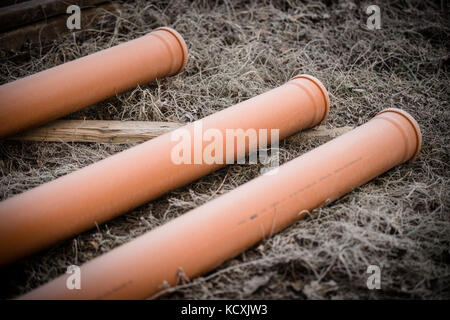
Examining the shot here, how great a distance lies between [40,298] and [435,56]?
3.95 metres

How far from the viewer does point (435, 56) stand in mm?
4117

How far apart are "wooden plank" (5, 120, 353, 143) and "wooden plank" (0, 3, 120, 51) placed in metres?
1.12

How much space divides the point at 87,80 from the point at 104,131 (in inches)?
15.7

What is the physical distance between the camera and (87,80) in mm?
3186

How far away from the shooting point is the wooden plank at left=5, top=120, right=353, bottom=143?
323 cm
